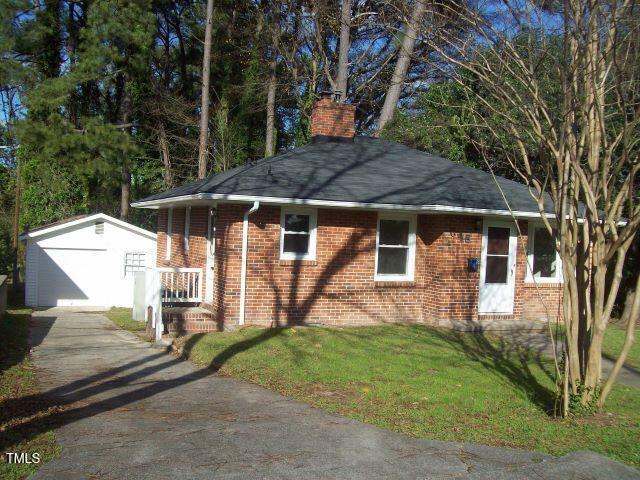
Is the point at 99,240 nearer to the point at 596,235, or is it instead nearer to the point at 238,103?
the point at 238,103

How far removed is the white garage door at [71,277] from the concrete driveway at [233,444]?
43.2 ft

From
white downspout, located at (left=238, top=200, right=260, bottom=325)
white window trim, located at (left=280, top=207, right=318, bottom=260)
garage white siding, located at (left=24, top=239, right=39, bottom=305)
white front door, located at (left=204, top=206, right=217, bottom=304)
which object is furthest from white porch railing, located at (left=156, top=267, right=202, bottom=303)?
garage white siding, located at (left=24, top=239, right=39, bottom=305)

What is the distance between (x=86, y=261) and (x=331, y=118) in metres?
9.63

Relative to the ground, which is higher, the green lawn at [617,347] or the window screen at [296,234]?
the window screen at [296,234]

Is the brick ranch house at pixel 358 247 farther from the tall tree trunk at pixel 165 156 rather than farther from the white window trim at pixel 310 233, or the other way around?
the tall tree trunk at pixel 165 156

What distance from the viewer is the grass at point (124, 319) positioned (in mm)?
14893

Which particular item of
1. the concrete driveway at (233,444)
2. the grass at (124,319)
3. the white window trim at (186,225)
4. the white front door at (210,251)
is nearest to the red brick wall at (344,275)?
the white front door at (210,251)

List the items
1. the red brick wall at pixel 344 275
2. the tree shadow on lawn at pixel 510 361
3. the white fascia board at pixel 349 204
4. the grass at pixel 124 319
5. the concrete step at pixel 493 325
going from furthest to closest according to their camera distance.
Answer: the grass at pixel 124 319, the concrete step at pixel 493 325, the red brick wall at pixel 344 275, the white fascia board at pixel 349 204, the tree shadow on lawn at pixel 510 361

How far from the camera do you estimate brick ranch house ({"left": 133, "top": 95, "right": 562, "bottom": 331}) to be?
42.8ft

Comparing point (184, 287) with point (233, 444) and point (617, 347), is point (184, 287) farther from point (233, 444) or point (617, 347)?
point (233, 444)

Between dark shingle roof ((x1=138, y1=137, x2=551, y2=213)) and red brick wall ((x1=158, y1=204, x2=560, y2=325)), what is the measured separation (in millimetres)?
540

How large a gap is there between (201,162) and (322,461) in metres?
19.0

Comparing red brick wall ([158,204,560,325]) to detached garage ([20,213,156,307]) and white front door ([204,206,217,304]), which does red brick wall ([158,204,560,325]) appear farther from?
detached garage ([20,213,156,307])

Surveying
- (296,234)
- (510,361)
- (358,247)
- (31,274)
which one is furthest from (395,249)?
(31,274)
